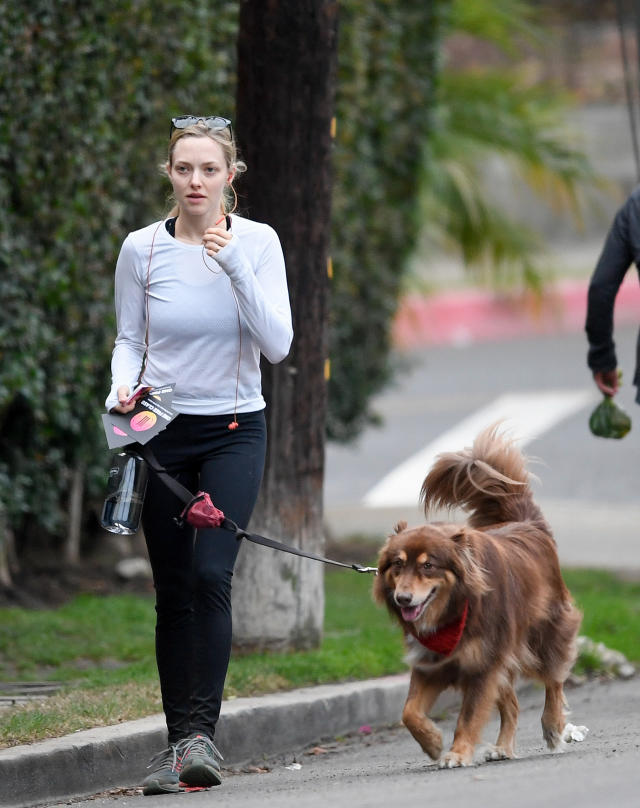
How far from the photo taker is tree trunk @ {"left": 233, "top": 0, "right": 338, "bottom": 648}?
6.68 metres

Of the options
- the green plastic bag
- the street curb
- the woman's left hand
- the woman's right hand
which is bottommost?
the street curb

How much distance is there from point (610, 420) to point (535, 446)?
22.9 feet

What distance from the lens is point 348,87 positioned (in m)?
9.94

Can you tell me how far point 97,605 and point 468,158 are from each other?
5.97 meters

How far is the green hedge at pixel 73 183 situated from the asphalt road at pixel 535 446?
97.5 inches

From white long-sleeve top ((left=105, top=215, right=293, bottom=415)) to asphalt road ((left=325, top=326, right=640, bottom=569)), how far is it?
9.54 ft

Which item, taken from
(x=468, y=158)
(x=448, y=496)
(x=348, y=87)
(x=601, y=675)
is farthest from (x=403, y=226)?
(x=448, y=496)

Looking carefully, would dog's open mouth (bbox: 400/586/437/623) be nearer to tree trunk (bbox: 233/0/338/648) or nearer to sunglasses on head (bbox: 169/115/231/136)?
sunglasses on head (bbox: 169/115/231/136)

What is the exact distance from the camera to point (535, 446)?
45.4 feet

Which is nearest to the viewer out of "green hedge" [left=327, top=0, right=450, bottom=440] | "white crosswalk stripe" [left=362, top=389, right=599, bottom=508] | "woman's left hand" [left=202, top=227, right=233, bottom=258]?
"woman's left hand" [left=202, top=227, right=233, bottom=258]

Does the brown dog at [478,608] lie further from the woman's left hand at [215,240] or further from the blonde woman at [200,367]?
the woman's left hand at [215,240]

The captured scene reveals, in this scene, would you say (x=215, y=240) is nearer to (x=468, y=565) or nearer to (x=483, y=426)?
(x=468, y=565)

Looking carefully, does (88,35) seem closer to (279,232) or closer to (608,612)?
(279,232)

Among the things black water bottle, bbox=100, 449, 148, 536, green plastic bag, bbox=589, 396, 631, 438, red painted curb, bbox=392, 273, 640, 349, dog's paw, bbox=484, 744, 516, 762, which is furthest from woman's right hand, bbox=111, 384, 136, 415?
red painted curb, bbox=392, 273, 640, 349
